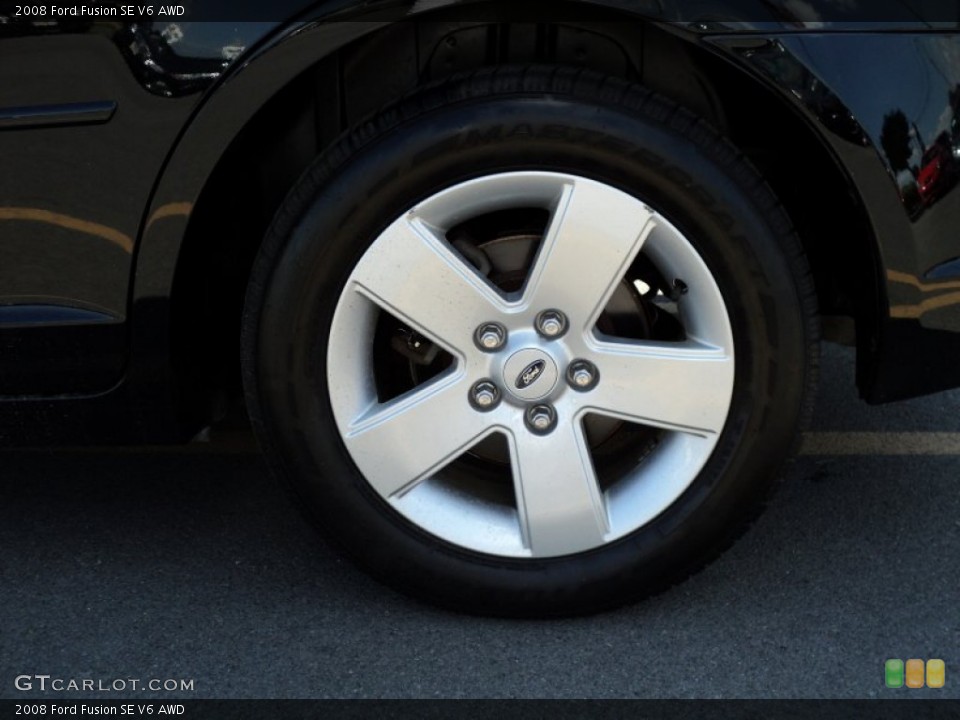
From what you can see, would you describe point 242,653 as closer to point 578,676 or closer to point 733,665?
point 578,676

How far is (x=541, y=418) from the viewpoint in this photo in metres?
2.15

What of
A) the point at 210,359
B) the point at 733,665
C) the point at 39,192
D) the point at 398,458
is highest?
the point at 39,192

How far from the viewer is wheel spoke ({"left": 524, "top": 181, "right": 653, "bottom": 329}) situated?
80.8 inches

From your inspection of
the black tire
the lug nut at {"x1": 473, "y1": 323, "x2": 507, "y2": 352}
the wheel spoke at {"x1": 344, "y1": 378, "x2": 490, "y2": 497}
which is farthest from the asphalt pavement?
the lug nut at {"x1": 473, "y1": 323, "x2": 507, "y2": 352}

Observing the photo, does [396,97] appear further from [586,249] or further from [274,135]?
[586,249]

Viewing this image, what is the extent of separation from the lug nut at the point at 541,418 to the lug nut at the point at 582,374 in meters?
0.06

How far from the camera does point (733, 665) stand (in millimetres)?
2109

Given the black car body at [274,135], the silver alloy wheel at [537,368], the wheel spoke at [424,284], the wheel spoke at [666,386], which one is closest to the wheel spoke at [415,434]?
the silver alloy wheel at [537,368]

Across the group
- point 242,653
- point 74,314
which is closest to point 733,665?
point 242,653

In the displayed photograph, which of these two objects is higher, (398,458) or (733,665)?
(398,458)

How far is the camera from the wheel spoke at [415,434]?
215 cm

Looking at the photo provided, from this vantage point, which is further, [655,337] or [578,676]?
[655,337]

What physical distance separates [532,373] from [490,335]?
0.09 metres

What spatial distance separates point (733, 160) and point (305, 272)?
2.27 ft
